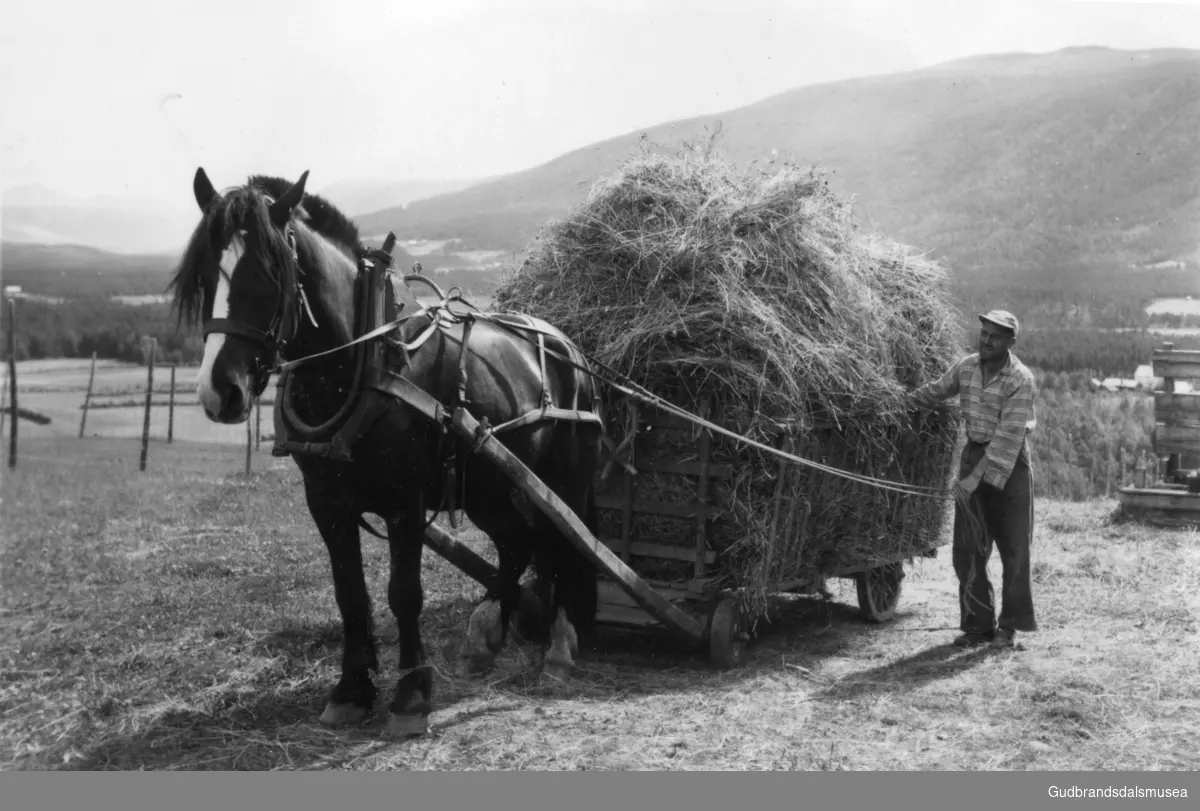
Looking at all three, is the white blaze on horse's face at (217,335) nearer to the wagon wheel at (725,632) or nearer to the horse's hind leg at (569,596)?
the horse's hind leg at (569,596)

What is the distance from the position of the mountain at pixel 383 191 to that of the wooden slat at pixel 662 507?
2878 millimetres

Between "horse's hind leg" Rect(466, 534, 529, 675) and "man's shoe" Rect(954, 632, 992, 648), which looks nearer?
"horse's hind leg" Rect(466, 534, 529, 675)

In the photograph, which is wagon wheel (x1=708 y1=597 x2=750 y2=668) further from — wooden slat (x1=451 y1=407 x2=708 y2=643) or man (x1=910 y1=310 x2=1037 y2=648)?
man (x1=910 y1=310 x2=1037 y2=648)

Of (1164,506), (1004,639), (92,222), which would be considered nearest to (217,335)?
(92,222)

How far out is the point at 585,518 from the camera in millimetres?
4914

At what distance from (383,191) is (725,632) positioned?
496cm

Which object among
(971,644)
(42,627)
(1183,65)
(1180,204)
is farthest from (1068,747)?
(1183,65)

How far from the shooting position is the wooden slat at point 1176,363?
958 cm

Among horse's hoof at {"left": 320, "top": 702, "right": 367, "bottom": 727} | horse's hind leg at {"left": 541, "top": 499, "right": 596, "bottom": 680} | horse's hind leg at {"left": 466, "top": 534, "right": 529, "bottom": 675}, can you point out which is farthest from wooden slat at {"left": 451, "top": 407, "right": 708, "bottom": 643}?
horse's hoof at {"left": 320, "top": 702, "right": 367, "bottom": 727}

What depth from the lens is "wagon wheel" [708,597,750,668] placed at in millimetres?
4941

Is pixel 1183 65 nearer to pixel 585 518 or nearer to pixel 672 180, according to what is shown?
pixel 672 180

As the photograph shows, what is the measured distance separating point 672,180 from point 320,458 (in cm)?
270

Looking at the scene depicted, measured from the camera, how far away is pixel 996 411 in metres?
5.33

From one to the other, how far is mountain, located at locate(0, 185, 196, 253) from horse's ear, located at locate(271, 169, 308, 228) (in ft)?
7.18
